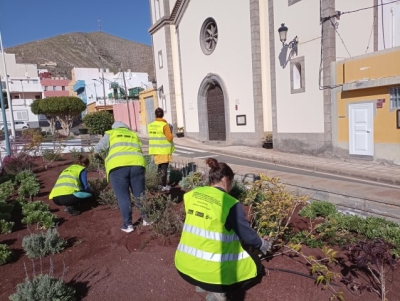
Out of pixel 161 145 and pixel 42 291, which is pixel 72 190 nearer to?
pixel 161 145

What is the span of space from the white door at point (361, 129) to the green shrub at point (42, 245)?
29.1 feet

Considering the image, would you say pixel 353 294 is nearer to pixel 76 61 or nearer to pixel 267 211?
pixel 267 211

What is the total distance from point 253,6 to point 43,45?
131611 mm

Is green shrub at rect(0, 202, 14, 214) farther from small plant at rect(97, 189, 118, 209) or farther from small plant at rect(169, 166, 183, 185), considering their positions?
small plant at rect(169, 166, 183, 185)

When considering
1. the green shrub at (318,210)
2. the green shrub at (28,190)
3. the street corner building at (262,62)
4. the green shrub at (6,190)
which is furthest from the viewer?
the street corner building at (262,62)

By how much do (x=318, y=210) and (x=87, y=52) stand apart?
142806mm

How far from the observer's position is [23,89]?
49.7 metres

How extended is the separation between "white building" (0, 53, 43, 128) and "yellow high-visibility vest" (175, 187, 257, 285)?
5091 cm

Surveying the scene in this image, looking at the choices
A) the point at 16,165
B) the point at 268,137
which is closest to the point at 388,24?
the point at 268,137

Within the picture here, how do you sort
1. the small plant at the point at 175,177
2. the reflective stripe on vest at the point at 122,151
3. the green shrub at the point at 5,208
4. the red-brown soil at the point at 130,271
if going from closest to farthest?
the red-brown soil at the point at 130,271, the reflective stripe on vest at the point at 122,151, the green shrub at the point at 5,208, the small plant at the point at 175,177

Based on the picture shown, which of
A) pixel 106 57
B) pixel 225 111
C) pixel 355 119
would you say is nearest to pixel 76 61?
pixel 106 57

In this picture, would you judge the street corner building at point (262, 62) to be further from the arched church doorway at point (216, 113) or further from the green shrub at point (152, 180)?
the green shrub at point (152, 180)

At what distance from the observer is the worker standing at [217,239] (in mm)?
2191

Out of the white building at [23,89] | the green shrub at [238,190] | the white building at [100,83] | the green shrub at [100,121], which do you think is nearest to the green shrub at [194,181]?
the green shrub at [238,190]
